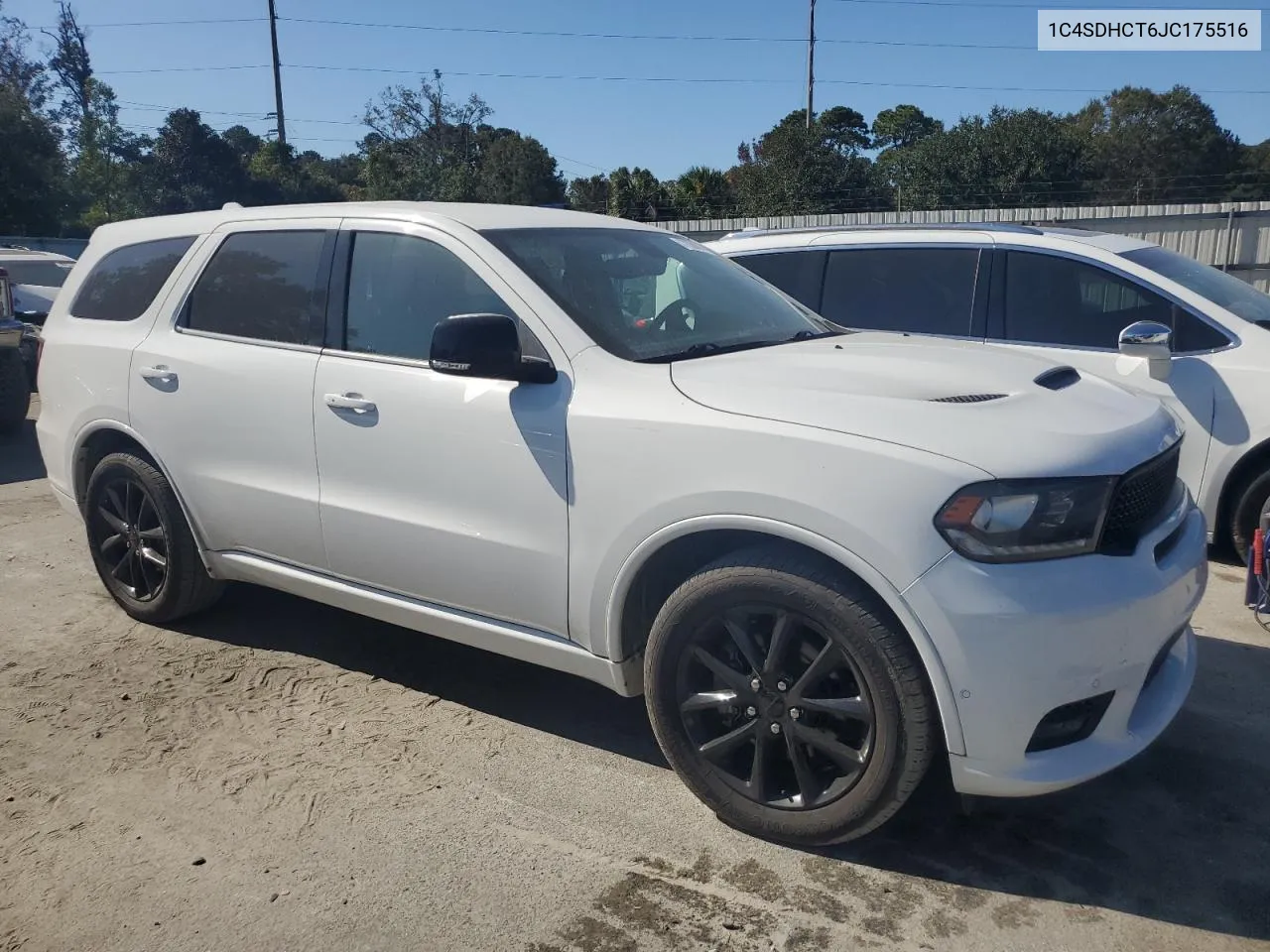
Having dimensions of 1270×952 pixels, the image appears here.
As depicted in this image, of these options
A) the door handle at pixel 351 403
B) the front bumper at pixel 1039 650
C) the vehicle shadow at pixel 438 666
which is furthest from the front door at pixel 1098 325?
the door handle at pixel 351 403

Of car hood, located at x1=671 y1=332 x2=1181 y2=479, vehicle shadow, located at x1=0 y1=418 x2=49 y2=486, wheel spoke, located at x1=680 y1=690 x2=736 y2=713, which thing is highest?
car hood, located at x1=671 y1=332 x2=1181 y2=479

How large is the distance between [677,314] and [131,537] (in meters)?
2.75

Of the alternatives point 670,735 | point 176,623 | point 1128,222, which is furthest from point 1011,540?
point 1128,222

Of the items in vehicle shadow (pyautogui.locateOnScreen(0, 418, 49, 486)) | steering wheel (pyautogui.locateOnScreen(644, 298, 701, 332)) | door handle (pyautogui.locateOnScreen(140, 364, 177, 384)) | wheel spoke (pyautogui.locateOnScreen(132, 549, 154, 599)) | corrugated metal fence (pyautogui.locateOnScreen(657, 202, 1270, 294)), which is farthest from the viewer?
corrugated metal fence (pyautogui.locateOnScreen(657, 202, 1270, 294))

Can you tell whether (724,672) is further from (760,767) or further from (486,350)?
(486,350)

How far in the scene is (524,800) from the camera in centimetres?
332

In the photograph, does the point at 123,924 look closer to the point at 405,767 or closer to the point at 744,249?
the point at 405,767

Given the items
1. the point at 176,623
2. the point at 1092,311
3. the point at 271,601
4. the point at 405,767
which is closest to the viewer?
the point at 405,767

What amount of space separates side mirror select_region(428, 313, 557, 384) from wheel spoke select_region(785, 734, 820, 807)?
4.31 feet

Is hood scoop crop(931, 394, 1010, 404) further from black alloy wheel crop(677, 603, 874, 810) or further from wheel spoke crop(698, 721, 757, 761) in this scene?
wheel spoke crop(698, 721, 757, 761)

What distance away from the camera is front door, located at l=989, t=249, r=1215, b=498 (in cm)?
523

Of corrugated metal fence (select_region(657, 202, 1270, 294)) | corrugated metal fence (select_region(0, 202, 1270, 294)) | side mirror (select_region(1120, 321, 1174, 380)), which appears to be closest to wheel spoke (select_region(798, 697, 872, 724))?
side mirror (select_region(1120, 321, 1174, 380))

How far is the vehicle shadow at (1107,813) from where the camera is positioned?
9.16ft

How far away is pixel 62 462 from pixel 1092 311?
5.30 metres
